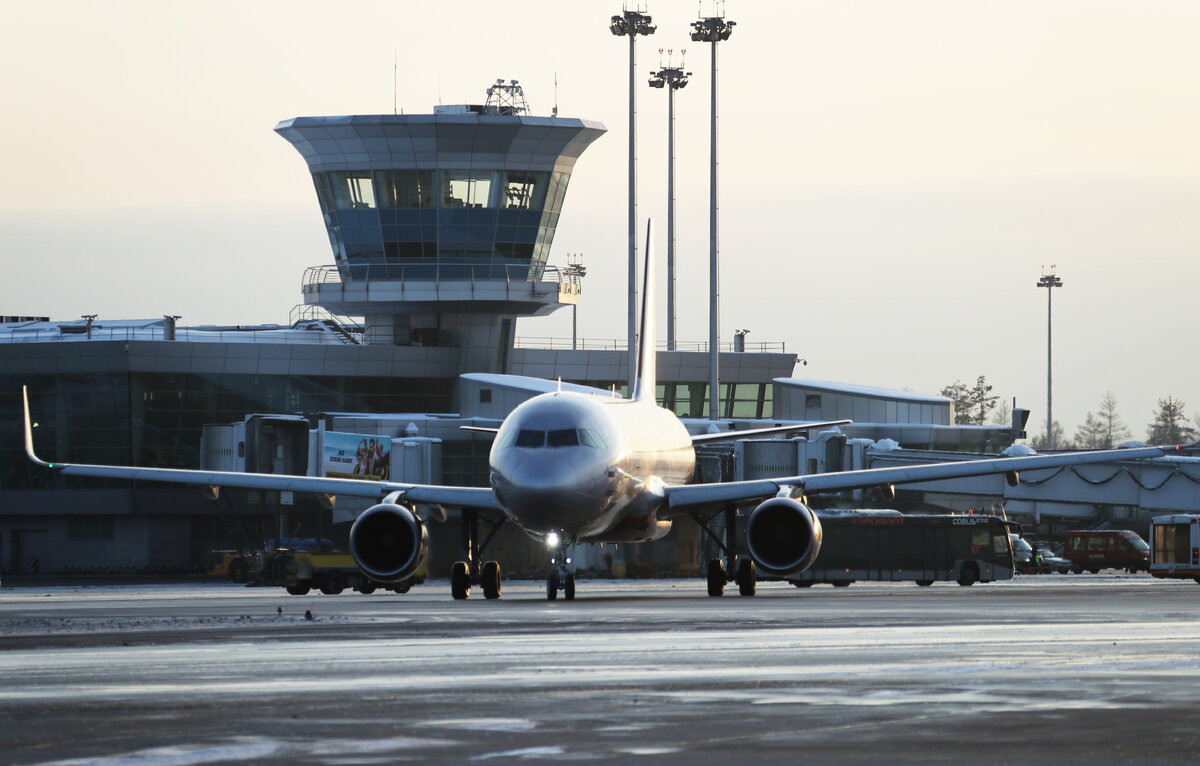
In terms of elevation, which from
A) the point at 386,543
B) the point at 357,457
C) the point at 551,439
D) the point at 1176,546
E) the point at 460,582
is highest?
the point at 357,457

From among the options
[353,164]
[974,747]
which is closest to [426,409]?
[353,164]

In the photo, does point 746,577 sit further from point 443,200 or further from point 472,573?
point 443,200

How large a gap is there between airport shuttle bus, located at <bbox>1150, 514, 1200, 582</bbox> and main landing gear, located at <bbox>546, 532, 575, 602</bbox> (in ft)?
122

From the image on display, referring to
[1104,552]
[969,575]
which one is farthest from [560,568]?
[1104,552]

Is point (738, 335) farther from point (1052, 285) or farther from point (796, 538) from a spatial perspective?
point (796, 538)

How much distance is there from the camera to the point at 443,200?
315 ft

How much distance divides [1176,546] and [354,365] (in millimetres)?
46446

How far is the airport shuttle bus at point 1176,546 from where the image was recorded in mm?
72875

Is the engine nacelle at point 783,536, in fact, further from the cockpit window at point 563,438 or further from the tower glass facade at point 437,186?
the tower glass facade at point 437,186

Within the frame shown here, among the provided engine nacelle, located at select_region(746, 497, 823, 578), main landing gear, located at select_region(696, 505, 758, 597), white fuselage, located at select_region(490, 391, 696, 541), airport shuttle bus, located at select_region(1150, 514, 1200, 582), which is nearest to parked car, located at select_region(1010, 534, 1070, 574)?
airport shuttle bus, located at select_region(1150, 514, 1200, 582)

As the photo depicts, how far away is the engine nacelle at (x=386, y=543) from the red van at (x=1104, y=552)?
5583 centimetres

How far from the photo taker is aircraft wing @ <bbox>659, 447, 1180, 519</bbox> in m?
47.2

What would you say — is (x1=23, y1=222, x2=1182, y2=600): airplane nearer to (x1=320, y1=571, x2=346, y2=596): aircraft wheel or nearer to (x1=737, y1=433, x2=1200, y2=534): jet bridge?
(x1=320, y1=571, x2=346, y2=596): aircraft wheel

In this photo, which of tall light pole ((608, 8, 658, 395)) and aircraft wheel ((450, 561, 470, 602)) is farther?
tall light pole ((608, 8, 658, 395))
